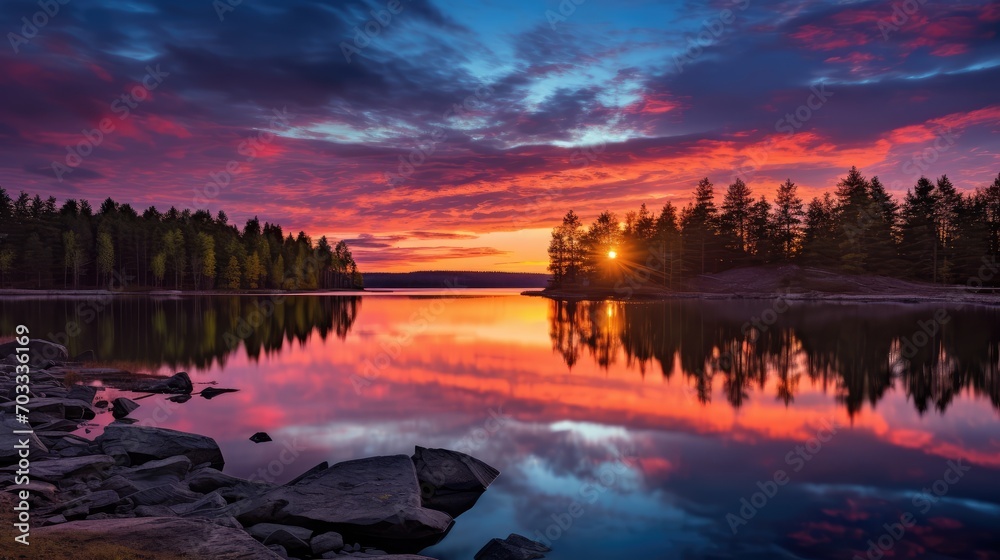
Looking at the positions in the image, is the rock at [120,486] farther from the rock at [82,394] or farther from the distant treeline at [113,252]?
the distant treeline at [113,252]

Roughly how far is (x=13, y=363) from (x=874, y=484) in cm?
4218

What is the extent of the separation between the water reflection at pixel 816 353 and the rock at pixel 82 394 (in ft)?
83.2

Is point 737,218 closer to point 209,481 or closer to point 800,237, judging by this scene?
point 800,237

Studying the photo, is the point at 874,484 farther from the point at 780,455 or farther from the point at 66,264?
the point at 66,264

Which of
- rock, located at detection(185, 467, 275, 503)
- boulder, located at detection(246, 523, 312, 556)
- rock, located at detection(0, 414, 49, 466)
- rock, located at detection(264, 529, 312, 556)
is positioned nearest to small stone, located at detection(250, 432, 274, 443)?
rock, located at detection(185, 467, 275, 503)

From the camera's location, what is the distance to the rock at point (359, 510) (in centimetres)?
1116

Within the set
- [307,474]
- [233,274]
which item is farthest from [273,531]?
[233,274]

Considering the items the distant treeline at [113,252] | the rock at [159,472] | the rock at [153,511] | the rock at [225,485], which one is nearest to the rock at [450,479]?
the rock at [225,485]

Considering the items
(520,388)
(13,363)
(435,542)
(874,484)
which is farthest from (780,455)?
(13,363)

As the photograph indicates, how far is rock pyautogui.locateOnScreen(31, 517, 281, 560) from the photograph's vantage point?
8312 mm

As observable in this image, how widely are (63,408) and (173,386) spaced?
6.19 m

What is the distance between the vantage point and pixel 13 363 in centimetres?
3167

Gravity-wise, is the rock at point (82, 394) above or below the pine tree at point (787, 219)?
below

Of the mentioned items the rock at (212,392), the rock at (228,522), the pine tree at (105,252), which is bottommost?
the rock at (212,392)
